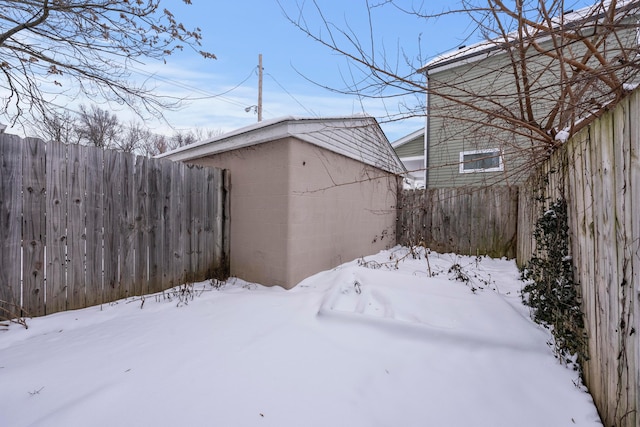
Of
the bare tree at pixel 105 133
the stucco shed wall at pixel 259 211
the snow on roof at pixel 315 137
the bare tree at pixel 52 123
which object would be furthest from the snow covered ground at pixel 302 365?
the bare tree at pixel 105 133

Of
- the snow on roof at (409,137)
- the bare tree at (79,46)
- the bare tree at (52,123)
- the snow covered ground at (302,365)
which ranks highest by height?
the snow on roof at (409,137)

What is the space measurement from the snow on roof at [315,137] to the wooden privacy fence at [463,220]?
154 cm

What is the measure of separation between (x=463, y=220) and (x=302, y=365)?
235 inches

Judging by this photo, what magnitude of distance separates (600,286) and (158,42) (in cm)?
586

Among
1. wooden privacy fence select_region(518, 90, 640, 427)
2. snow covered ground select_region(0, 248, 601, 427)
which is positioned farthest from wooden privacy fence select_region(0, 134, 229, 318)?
wooden privacy fence select_region(518, 90, 640, 427)

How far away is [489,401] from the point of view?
1693 mm

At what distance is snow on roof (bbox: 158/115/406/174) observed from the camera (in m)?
3.71

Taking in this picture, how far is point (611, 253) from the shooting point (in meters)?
1.40

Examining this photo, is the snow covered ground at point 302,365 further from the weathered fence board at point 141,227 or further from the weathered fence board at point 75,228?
the weathered fence board at point 141,227

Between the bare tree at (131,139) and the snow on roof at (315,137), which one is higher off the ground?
the bare tree at (131,139)

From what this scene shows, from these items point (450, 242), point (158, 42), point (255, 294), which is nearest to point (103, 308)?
point (255, 294)

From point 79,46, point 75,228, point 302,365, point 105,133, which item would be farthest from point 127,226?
point 105,133

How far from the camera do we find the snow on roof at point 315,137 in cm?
371

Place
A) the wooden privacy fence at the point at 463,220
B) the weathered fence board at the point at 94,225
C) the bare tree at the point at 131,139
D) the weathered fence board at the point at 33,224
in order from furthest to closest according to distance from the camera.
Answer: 1. the bare tree at the point at 131,139
2. the wooden privacy fence at the point at 463,220
3. the weathered fence board at the point at 94,225
4. the weathered fence board at the point at 33,224
